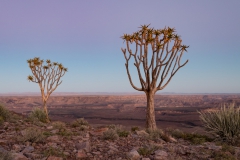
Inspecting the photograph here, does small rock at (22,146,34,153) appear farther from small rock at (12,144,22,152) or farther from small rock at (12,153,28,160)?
small rock at (12,153,28,160)

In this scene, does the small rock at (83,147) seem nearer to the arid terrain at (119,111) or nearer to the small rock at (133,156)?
the small rock at (133,156)

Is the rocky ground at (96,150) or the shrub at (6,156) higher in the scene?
the shrub at (6,156)

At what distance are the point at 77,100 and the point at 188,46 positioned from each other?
106 metres

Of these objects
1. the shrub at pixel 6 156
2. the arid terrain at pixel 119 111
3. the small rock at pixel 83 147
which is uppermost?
the shrub at pixel 6 156

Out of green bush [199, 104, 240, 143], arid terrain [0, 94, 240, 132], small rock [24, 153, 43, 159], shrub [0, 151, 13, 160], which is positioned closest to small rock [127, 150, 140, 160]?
small rock [24, 153, 43, 159]

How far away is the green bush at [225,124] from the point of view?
9586mm

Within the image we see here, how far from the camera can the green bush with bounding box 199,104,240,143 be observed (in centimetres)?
959

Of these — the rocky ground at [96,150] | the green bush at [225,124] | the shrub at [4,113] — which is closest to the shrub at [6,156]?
the rocky ground at [96,150]

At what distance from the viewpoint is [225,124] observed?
9867mm

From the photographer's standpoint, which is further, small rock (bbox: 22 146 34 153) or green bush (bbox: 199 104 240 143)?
green bush (bbox: 199 104 240 143)

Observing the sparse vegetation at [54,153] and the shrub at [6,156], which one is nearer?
the shrub at [6,156]

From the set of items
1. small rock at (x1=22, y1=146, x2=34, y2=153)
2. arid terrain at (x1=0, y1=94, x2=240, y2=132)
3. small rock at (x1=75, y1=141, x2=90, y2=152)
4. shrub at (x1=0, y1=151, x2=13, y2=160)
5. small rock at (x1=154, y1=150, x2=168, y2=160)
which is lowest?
arid terrain at (x1=0, y1=94, x2=240, y2=132)

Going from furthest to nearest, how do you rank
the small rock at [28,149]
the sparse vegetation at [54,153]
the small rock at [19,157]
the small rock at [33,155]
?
1. the small rock at [28,149]
2. the sparse vegetation at [54,153]
3. the small rock at [33,155]
4. the small rock at [19,157]

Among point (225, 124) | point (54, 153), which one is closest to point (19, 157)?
point (54, 153)
